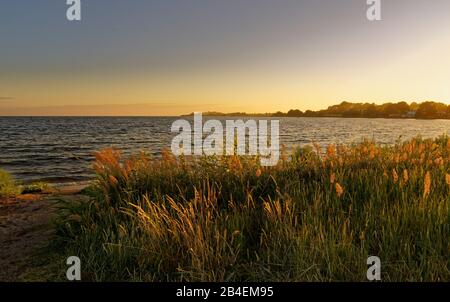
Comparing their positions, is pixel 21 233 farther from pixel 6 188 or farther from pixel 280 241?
pixel 6 188

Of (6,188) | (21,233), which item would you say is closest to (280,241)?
(21,233)

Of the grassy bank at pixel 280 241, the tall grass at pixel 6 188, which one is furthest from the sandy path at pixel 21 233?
the tall grass at pixel 6 188

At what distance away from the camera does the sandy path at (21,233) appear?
518 cm

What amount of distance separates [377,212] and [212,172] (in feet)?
10.7

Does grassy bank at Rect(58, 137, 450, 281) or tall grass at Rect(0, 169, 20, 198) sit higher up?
grassy bank at Rect(58, 137, 450, 281)

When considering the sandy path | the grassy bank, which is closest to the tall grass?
the sandy path

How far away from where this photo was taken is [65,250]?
542 cm

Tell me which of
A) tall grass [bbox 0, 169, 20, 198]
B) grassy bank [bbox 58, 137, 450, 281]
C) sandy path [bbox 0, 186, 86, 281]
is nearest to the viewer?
grassy bank [bbox 58, 137, 450, 281]

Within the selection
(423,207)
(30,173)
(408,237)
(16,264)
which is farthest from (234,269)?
(30,173)

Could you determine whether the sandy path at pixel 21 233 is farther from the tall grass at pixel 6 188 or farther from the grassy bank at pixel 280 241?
the tall grass at pixel 6 188

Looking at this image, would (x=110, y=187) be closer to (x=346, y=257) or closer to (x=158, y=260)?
(x=158, y=260)

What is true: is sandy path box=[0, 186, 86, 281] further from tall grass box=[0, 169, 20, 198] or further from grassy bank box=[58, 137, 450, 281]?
tall grass box=[0, 169, 20, 198]

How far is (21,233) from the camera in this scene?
6.57m

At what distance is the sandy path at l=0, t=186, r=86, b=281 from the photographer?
5.18m
